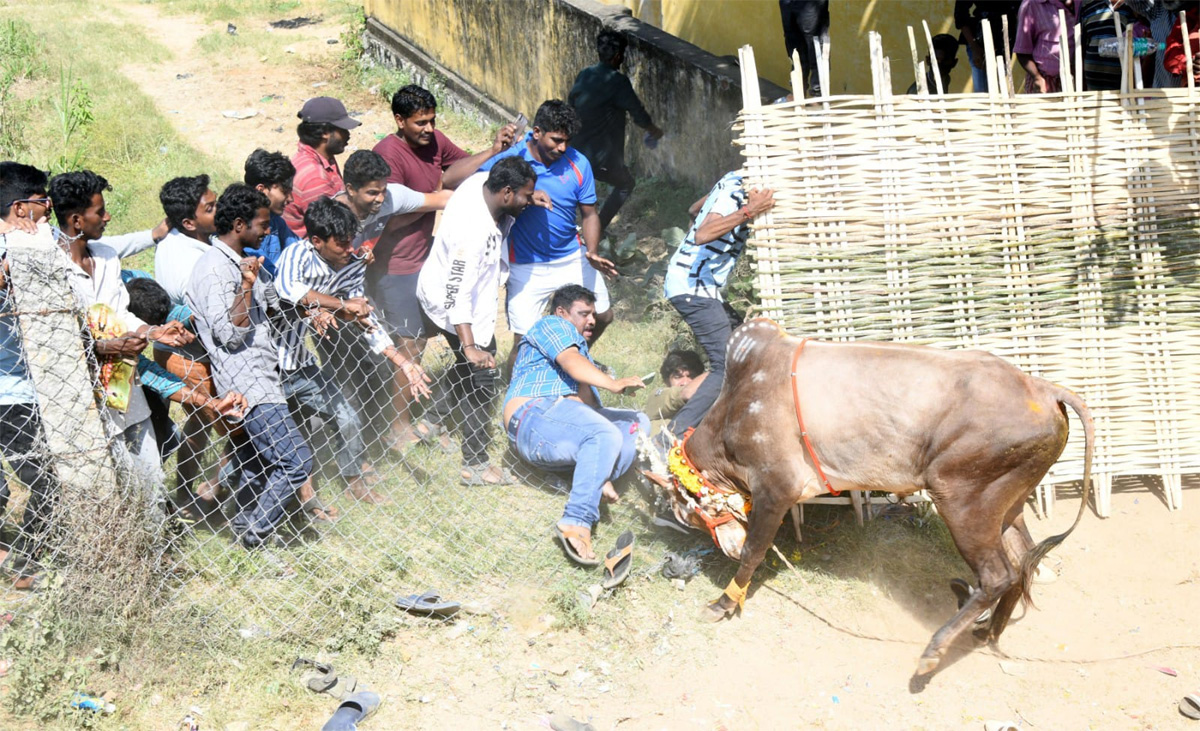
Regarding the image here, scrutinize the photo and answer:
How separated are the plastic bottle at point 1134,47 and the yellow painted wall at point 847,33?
1.42m

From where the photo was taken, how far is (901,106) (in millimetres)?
5703

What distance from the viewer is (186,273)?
5609 mm

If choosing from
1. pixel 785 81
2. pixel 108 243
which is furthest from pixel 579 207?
pixel 785 81

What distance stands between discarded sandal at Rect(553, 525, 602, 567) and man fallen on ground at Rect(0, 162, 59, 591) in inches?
95.1

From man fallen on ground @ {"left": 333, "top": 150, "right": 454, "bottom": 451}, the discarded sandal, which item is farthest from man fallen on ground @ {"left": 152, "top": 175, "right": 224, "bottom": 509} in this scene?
the discarded sandal

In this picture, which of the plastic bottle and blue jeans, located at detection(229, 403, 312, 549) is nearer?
blue jeans, located at detection(229, 403, 312, 549)

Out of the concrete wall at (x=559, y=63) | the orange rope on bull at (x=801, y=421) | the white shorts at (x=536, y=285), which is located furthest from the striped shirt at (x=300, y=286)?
the concrete wall at (x=559, y=63)

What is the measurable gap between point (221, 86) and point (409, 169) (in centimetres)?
917

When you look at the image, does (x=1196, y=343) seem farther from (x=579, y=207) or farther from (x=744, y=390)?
(x=579, y=207)

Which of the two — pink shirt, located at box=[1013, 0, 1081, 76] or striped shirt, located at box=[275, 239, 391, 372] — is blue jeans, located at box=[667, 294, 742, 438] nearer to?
striped shirt, located at box=[275, 239, 391, 372]

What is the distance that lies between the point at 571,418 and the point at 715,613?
1.37 metres

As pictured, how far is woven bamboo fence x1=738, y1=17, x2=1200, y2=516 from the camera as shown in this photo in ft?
18.7

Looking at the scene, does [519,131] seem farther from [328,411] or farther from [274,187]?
[328,411]

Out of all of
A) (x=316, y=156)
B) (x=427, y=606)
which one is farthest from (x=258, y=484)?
(x=316, y=156)
